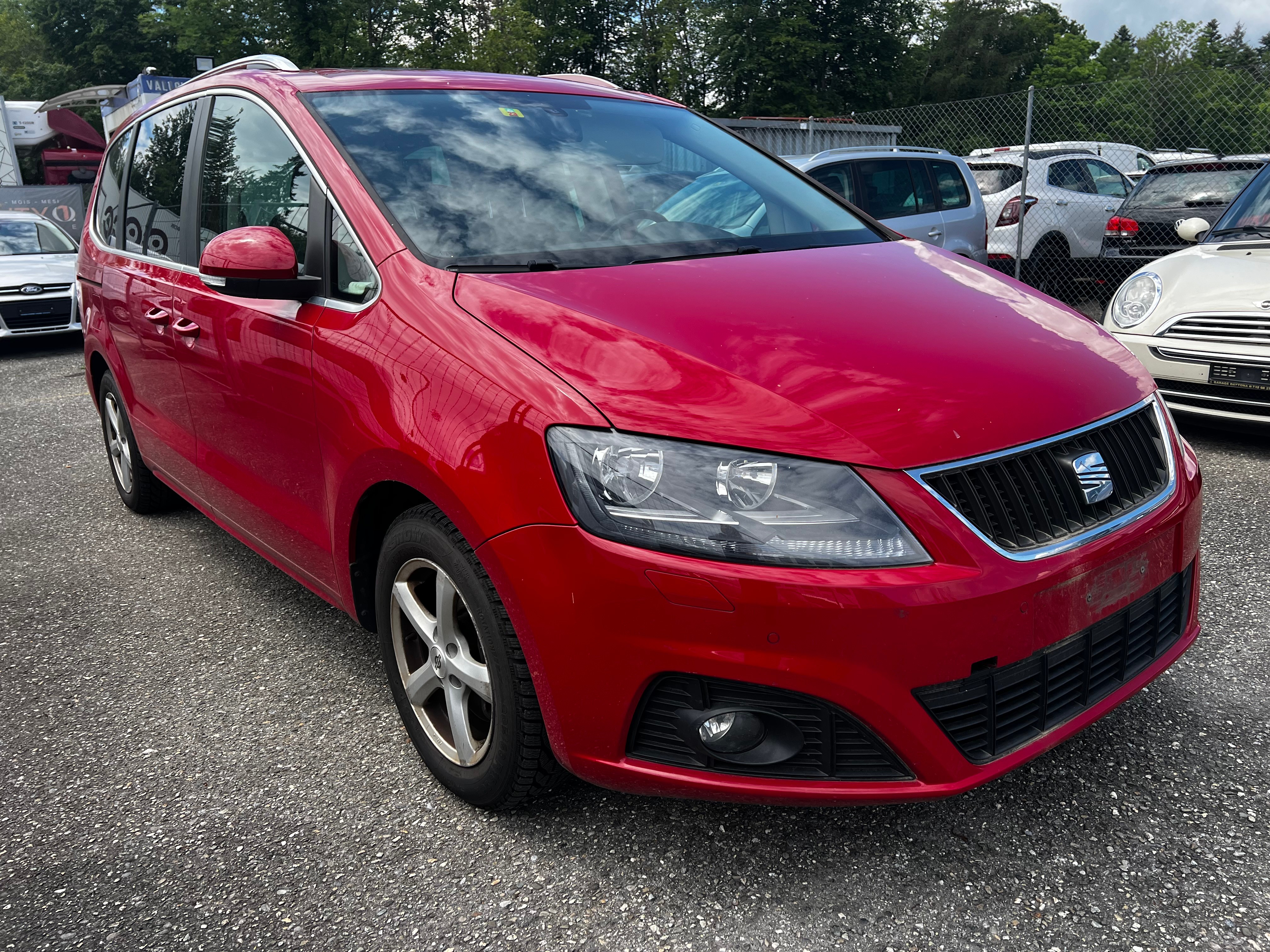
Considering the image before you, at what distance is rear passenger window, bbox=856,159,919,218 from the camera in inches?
364

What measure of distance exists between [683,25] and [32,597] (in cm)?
4218

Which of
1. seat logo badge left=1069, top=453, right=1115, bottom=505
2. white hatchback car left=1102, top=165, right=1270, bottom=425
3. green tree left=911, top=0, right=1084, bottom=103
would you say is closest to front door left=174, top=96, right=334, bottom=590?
seat logo badge left=1069, top=453, right=1115, bottom=505

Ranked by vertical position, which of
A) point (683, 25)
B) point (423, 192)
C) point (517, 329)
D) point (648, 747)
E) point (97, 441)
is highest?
point (683, 25)

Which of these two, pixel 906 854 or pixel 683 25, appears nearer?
pixel 906 854

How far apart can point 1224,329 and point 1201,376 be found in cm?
26

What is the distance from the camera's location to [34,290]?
10.7 meters

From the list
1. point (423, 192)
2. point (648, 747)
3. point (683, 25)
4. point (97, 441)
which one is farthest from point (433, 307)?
point (683, 25)

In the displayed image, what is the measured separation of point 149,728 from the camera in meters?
2.85

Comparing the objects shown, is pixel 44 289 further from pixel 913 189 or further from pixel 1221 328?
pixel 1221 328

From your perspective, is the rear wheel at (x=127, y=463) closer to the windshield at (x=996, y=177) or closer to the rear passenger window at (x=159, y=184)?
the rear passenger window at (x=159, y=184)

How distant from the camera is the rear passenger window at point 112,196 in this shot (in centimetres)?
423

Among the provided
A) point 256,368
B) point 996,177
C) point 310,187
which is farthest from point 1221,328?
point 996,177

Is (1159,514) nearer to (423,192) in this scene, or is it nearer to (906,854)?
(906,854)

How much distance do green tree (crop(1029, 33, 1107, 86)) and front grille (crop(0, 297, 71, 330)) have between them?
5596cm
